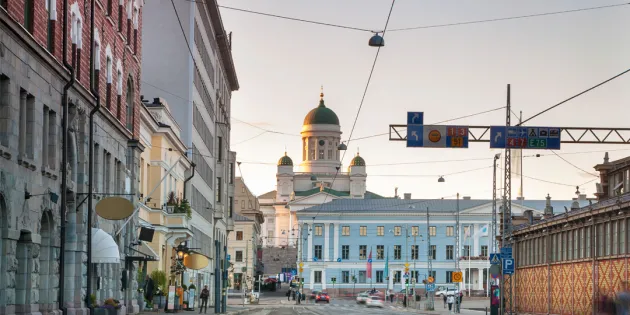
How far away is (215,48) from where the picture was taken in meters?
90.4

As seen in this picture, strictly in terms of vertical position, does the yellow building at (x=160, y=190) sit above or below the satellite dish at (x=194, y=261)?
above

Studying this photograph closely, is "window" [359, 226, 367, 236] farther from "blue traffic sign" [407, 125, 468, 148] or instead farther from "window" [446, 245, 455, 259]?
"blue traffic sign" [407, 125, 468, 148]

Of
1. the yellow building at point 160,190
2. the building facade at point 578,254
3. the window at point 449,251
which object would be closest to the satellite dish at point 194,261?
the yellow building at point 160,190

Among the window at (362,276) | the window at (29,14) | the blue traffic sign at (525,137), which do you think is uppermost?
the window at (29,14)

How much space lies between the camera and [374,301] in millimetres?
108750

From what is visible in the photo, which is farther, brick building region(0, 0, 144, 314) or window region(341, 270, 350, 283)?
window region(341, 270, 350, 283)

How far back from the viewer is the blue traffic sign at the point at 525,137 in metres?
46.0

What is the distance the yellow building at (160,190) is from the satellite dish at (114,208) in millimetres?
20258

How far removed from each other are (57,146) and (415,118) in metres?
20.0

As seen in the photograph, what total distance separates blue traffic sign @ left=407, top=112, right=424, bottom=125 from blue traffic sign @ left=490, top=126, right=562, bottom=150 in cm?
277

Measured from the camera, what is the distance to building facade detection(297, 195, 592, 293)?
170 m

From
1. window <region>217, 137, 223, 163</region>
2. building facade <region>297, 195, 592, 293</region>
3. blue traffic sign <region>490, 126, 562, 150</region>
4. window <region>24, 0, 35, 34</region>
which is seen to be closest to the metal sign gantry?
blue traffic sign <region>490, 126, 562, 150</region>

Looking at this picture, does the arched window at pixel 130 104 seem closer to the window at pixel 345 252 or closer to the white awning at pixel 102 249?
the white awning at pixel 102 249

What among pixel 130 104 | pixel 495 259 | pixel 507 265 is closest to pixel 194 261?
pixel 130 104
